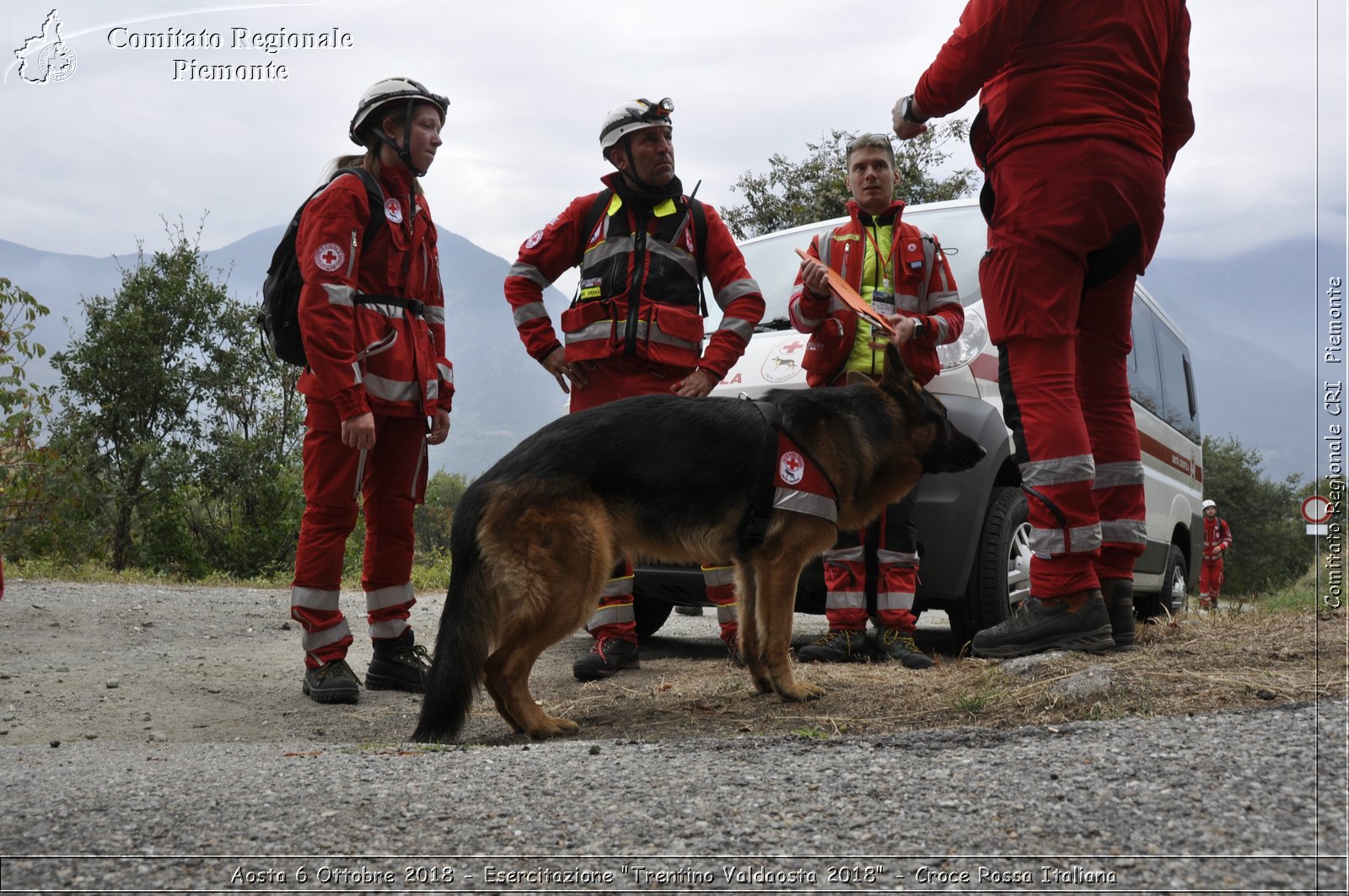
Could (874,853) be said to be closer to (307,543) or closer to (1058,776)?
(1058,776)

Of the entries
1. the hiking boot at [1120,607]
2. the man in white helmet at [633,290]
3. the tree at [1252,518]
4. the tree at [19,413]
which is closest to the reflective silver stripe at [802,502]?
the man in white helmet at [633,290]

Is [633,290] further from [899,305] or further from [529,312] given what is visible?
[899,305]

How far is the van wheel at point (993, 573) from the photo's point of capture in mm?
4969

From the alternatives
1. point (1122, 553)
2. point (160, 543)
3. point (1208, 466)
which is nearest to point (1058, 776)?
point (1122, 553)

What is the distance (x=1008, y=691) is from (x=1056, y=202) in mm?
1718

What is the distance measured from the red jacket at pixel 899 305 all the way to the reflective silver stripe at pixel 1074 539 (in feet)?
4.58

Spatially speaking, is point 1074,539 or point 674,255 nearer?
point 1074,539

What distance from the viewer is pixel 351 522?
4.50m

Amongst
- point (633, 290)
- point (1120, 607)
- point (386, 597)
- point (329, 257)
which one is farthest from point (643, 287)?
point (1120, 607)

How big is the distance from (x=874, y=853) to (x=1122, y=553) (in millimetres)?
2725

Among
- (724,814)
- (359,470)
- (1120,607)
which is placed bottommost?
(724,814)

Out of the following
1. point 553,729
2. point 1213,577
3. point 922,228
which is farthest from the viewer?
point 1213,577

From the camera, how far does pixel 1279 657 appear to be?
3389 mm

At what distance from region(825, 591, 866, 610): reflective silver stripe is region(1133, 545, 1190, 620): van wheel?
150 inches
